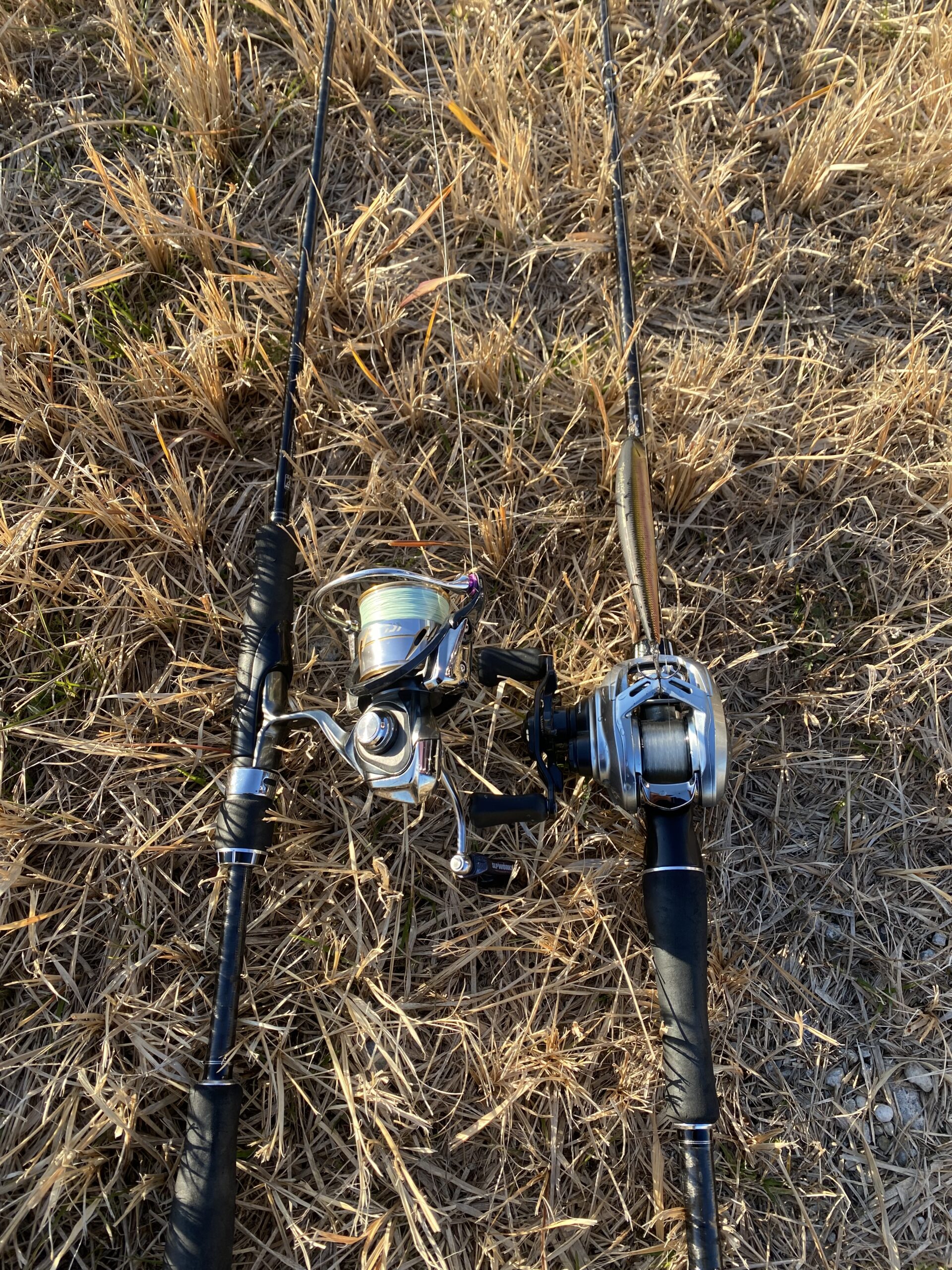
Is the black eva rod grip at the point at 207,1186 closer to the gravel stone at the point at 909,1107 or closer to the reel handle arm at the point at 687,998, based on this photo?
the reel handle arm at the point at 687,998

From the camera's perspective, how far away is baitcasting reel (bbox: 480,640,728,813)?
172cm

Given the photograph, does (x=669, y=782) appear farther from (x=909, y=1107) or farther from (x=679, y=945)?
(x=909, y=1107)

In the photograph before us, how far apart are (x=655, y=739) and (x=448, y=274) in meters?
1.60

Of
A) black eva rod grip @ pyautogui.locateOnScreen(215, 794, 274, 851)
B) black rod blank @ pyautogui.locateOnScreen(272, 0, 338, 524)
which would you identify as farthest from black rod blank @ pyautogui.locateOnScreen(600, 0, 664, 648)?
black eva rod grip @ pyautogui.locateOnScreen(215, 794, 274, 851)

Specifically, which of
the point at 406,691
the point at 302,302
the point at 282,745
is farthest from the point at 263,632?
the point at 302,302

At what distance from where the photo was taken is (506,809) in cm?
175

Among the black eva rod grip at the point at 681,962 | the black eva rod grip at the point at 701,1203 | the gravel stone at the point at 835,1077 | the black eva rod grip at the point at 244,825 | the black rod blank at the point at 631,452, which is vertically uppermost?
the black rod blank at the point at 631,452

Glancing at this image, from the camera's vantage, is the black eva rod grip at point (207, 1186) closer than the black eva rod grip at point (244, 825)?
Yes

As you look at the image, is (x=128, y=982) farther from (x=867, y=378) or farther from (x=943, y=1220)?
(x=867, y=378)

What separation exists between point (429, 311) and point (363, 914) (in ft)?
5.77

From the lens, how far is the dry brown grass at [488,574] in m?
1.93

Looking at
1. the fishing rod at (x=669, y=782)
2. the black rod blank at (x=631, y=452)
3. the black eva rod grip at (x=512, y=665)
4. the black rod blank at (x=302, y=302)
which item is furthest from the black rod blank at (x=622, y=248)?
the black rod blank at (x=302, y=302)

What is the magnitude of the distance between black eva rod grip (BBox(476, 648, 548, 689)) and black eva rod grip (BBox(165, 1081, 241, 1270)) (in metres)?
1.06

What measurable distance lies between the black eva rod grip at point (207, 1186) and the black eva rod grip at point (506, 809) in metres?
0.80
